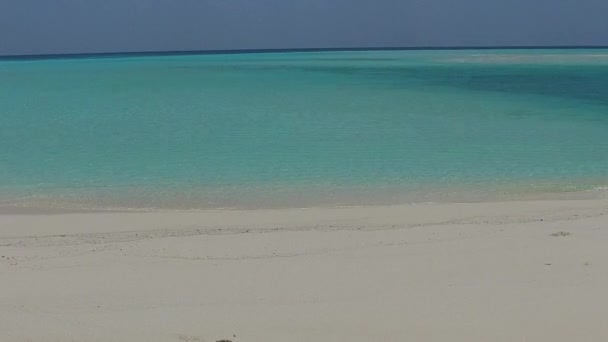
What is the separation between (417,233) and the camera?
16.0ft

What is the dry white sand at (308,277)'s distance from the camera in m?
3.10

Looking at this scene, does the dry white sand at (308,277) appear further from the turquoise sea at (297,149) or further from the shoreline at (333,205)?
the turquoise sea at (297,149)

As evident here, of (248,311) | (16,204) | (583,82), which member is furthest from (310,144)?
(583,82)

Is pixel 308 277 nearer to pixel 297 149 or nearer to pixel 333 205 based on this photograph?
pixel 333 205

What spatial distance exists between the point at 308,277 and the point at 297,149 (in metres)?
5.42

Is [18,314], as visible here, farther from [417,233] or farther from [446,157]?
[446,157]

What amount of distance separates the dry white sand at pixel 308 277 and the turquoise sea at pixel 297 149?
1.17 metres

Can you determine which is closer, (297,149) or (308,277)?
(308,277)

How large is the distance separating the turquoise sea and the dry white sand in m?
1.17

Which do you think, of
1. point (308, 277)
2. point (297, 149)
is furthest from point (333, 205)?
point (297, 149)

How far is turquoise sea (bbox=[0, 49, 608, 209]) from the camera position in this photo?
6750mm

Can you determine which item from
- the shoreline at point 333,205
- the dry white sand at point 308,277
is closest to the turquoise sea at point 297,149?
the shoreline at point 333,205

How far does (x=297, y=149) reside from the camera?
9.20 meters

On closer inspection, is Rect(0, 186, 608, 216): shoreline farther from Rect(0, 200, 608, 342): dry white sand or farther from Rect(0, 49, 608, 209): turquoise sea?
Rect(0, 200, 608, 342): dry white sand
